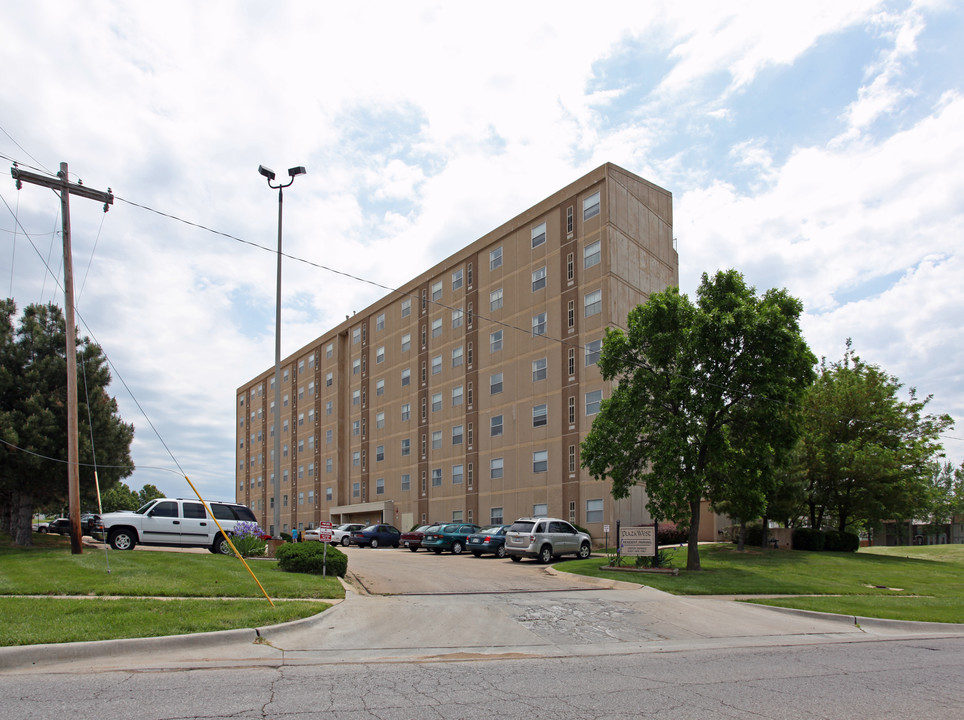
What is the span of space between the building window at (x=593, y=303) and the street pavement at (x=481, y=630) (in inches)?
807

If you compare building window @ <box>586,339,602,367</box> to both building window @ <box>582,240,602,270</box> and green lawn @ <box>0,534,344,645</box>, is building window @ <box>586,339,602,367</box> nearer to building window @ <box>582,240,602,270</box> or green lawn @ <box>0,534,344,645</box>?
building window @ <box>582,240,602,270</box>

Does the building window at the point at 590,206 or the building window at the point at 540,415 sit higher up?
the building window at the point at 590,206

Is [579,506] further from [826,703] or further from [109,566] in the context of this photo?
[826,703]

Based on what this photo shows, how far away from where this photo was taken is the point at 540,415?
42.8m

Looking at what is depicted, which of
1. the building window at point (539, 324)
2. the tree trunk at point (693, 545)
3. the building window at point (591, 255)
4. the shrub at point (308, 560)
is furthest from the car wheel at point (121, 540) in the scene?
the building window at point (591, 255)

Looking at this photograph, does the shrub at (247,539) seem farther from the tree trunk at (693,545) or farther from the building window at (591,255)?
the building window at (591,255)

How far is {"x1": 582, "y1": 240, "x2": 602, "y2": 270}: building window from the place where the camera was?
131ft

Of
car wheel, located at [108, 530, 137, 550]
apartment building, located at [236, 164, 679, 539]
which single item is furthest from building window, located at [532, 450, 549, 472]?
car wheel, located at [108, 530, 137, 550]

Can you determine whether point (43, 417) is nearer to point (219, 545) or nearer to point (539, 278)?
point (219, 545)

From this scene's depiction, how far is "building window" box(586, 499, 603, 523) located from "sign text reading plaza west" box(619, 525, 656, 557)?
44.2 feet

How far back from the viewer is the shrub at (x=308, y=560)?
18.6 metres

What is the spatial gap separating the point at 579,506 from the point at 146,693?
33.0 meters

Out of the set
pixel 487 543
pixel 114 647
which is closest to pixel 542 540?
pixel 487 543

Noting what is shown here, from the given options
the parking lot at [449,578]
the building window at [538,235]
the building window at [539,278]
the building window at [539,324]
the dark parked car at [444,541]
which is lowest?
the dark parked car at [444,541]
